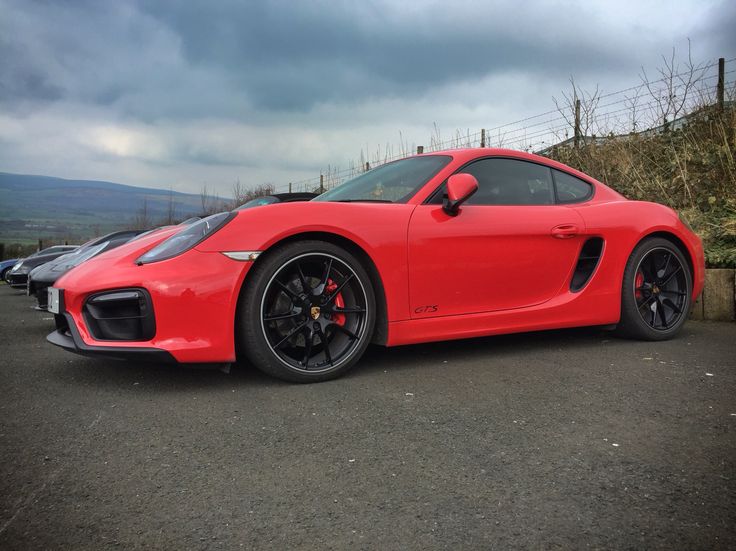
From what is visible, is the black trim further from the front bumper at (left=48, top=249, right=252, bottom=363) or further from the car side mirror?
the front bumper at (left=48, top=249, right=252, bottom=363)

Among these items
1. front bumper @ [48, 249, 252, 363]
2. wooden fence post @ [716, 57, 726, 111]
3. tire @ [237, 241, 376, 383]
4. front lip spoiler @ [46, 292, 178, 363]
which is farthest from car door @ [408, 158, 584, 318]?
wooden fence post @ [716, 57, 726, 111]

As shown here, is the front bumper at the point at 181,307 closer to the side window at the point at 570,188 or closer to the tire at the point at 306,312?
the tire at the point at 306,312

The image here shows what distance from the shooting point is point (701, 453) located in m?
2.01

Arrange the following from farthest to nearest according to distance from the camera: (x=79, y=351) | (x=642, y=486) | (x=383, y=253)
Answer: (x=383, y=253)
(x=79, y=351)
(x=642, y=486)

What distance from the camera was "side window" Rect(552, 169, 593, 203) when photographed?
12.7 ft

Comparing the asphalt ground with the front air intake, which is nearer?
the asphalt ground

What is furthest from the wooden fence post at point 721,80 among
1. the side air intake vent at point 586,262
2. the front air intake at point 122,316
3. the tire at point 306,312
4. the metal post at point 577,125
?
the front air intake at point 122,316

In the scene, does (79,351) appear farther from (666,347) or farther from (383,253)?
(666,347)

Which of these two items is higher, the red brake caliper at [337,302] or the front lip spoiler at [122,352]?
the red brake caliper at [337,302]

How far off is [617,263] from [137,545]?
10.8ft

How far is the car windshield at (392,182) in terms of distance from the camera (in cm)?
343

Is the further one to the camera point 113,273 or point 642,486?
point 113,273

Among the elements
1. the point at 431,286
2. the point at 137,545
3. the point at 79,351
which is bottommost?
the point at 137,545

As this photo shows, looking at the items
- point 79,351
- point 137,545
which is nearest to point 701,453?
point 137,545
